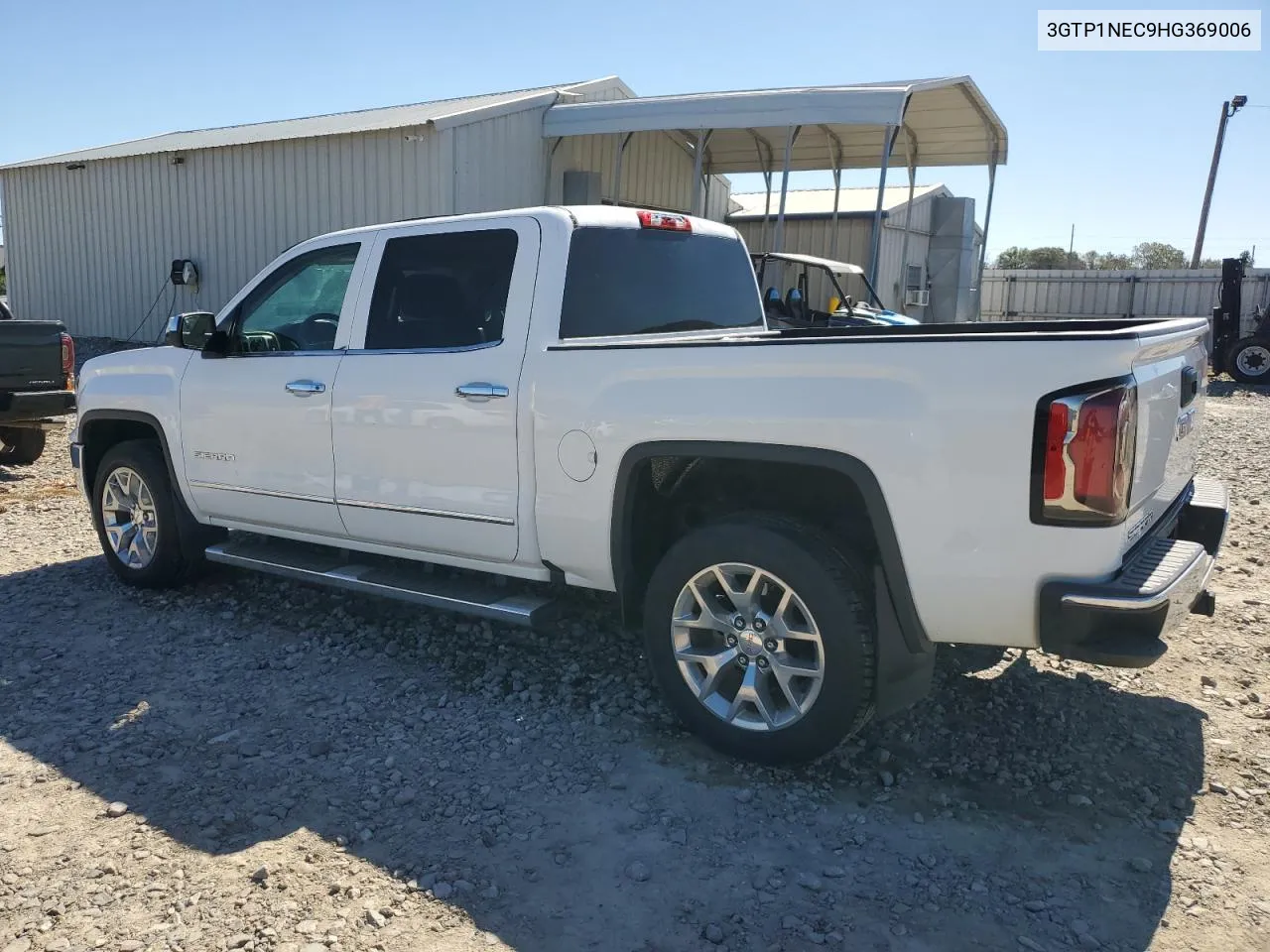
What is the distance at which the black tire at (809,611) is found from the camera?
345cm

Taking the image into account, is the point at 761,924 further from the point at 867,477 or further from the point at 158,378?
the point at 158,378

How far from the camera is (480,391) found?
4.22 metres

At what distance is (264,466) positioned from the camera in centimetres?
513

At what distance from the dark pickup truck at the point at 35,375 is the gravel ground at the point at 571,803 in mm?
4373

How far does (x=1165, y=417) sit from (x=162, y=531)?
16.1 feet

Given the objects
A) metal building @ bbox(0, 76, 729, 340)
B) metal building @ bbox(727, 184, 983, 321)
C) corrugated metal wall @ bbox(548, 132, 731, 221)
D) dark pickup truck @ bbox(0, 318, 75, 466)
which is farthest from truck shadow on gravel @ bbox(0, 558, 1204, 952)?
metal building @ bbox(727, 184, 983, 321)

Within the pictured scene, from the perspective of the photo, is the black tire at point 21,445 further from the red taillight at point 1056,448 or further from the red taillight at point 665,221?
the red taillight at point 1056,448

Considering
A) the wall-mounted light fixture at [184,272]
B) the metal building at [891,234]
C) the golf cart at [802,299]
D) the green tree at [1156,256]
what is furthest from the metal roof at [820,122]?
the green tree at [1156,256]

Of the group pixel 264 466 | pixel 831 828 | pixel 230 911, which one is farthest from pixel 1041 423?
pixel 264 466

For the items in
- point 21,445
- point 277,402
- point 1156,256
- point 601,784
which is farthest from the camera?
point 1156,256

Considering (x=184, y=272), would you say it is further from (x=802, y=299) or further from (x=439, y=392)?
(x=439, y=392)

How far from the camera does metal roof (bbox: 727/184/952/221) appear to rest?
21.2 meters

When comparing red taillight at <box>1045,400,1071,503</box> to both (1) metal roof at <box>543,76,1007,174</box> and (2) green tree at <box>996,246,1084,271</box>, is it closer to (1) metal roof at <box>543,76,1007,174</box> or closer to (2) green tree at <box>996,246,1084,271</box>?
(1) metal roof at <box>543,76,1007,174</box>

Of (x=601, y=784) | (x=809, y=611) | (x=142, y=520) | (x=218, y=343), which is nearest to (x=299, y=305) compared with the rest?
(x=218, y=343)
